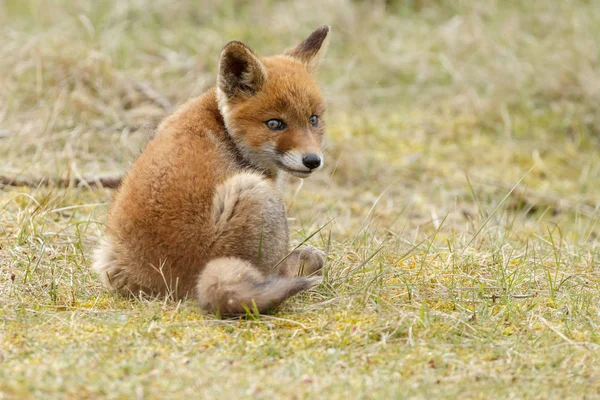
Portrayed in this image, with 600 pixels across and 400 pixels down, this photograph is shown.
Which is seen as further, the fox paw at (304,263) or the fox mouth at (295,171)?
the fox mouth at (295,171)

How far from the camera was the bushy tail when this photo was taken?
4.72m

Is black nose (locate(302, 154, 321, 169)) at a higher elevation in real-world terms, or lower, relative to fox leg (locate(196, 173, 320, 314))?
higher

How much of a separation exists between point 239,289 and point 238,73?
6.00ft

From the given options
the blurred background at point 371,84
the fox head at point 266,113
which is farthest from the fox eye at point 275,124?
the blurred background at point 371,84

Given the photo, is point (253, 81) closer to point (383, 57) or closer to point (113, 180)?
point (113, 180)

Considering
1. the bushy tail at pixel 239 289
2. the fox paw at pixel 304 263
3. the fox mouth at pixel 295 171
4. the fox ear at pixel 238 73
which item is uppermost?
the fox ear at pixel 238 73

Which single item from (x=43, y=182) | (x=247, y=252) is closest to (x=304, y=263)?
(x=247, y=252)

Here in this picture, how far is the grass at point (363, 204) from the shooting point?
423 centimetres

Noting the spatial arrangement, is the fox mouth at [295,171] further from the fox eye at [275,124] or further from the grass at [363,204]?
the grass at [363,204]

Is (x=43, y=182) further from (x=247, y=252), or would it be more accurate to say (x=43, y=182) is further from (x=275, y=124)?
(x=247, y=252)

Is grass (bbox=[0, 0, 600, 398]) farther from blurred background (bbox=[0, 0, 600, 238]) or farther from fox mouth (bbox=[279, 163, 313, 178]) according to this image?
fox mouth (bbox=[279, 163, 313, 178])

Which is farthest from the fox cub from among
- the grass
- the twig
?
the twig

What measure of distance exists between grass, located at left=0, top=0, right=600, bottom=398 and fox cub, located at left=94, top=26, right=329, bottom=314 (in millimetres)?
Answer: 191

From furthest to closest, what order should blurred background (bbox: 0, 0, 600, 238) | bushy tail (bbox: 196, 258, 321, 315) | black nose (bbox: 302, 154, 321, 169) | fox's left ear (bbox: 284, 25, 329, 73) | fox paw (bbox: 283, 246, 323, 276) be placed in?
blurred background (bbox: 0, 0, 600, 238) < fox's left ear (bbox: 284, 25, 329, 73) < black nose (bbox: 302, 154, 321, 169) < fox paw (bbox: 283, 246, 323, 276) < bushy tail (bbox: 196, 258, 321, 315)
